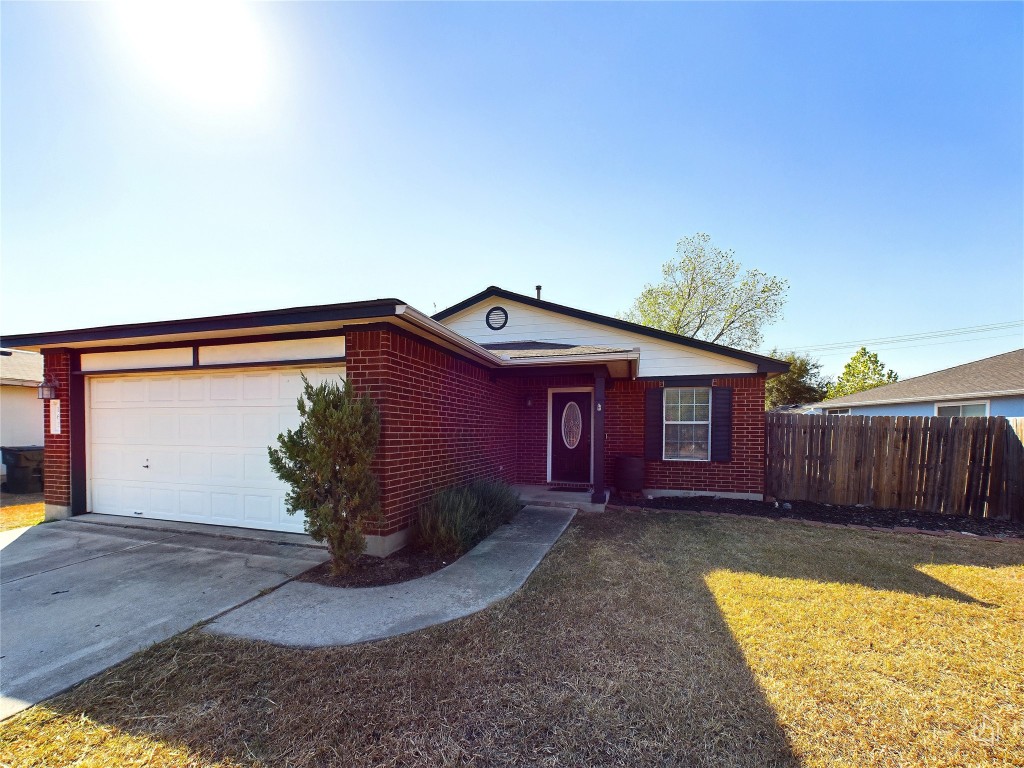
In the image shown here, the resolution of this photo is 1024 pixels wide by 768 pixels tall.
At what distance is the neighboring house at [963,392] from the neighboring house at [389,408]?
3772 millimetres

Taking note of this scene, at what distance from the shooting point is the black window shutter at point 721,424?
8602 mm

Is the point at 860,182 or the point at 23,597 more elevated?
the point at 860,182

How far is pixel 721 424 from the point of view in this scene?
8609 mm

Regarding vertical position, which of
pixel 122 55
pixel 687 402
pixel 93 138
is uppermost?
pixel 122 55

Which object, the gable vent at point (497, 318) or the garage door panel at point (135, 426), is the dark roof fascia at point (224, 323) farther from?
the gable vent at point (497, 318)

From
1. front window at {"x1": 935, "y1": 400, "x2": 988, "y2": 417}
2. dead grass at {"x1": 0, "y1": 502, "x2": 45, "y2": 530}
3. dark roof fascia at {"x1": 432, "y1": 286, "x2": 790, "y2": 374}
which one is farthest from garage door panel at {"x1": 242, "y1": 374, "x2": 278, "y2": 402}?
front window at {"x1": 935, "y1": 400, "x2": 988, "y2": 417}

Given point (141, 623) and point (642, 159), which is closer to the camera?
point (141, 623)

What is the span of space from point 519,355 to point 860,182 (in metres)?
8.89

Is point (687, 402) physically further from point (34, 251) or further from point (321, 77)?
point (34, 251)

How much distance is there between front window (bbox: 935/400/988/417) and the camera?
38.6ft

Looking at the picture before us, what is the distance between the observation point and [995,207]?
9.20 metres

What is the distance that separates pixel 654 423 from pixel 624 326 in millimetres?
2190

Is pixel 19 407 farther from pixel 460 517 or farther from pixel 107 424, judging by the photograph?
pixel 460 517

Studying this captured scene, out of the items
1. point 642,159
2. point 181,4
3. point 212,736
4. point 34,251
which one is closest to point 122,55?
point 181,4
